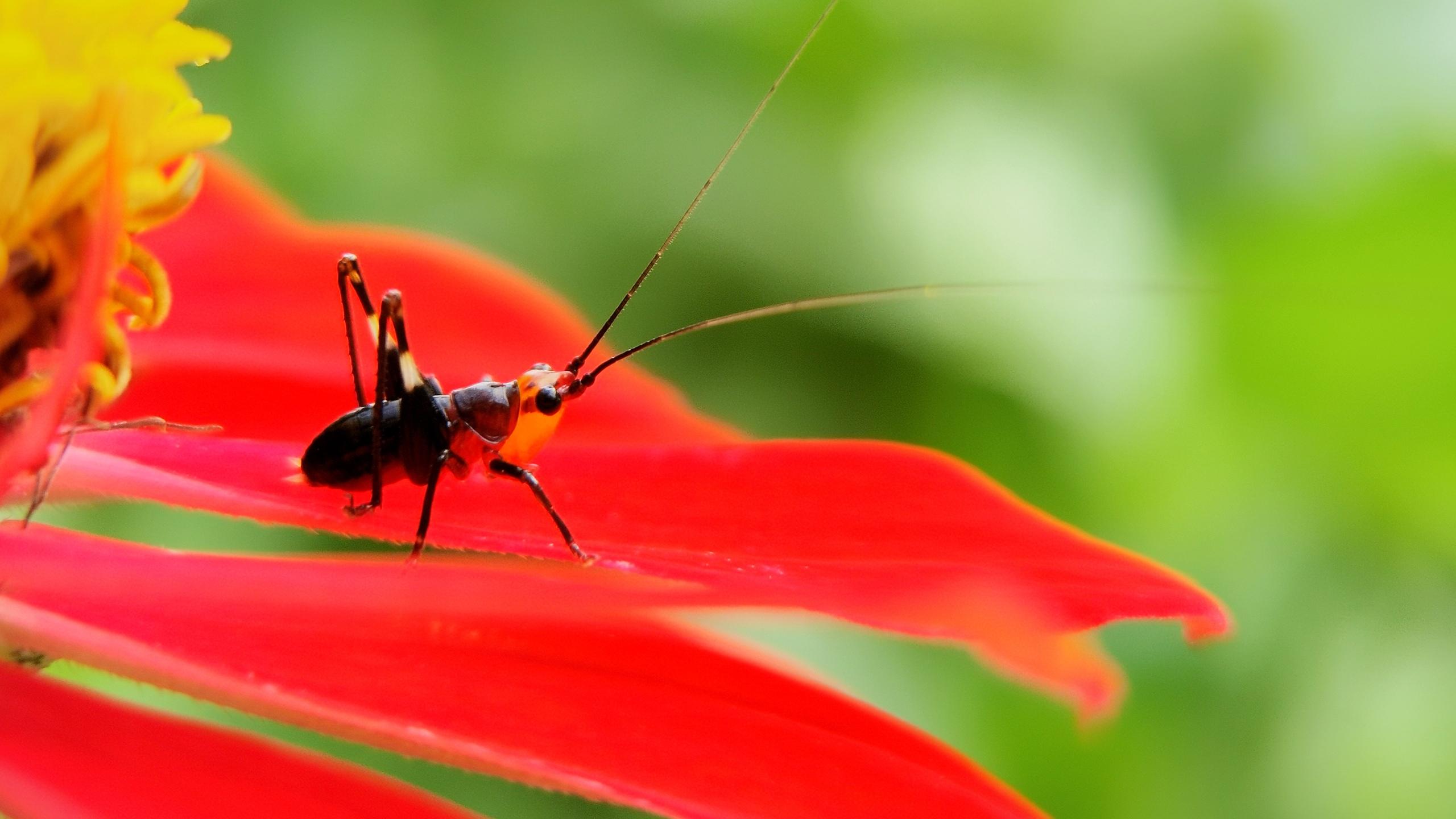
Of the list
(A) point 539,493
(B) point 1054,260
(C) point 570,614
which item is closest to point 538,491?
(A) point 539,493

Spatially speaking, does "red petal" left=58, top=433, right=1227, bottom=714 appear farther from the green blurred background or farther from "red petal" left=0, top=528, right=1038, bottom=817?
the green blurred background

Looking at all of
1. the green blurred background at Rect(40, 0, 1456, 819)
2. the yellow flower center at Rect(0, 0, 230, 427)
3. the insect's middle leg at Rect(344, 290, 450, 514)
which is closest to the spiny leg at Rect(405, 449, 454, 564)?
the insect's middle leg at Rect(344, 290, 450, 514)

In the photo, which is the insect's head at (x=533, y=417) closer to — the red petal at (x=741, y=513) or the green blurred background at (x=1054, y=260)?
the red petal at (x=741, y=513)

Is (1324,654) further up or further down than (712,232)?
further down

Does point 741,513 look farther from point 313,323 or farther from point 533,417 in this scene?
point 313,323

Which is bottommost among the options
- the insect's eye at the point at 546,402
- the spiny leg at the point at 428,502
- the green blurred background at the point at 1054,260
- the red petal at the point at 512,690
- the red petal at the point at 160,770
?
the red petal at the point at 160,770

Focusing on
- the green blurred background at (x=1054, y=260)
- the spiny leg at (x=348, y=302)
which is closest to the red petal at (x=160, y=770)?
the spiny leg at (x=348, y=302)

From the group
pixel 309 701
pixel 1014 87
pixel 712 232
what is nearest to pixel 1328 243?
pixel 1014 87

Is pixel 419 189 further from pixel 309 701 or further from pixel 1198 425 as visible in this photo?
pixel 309 701
